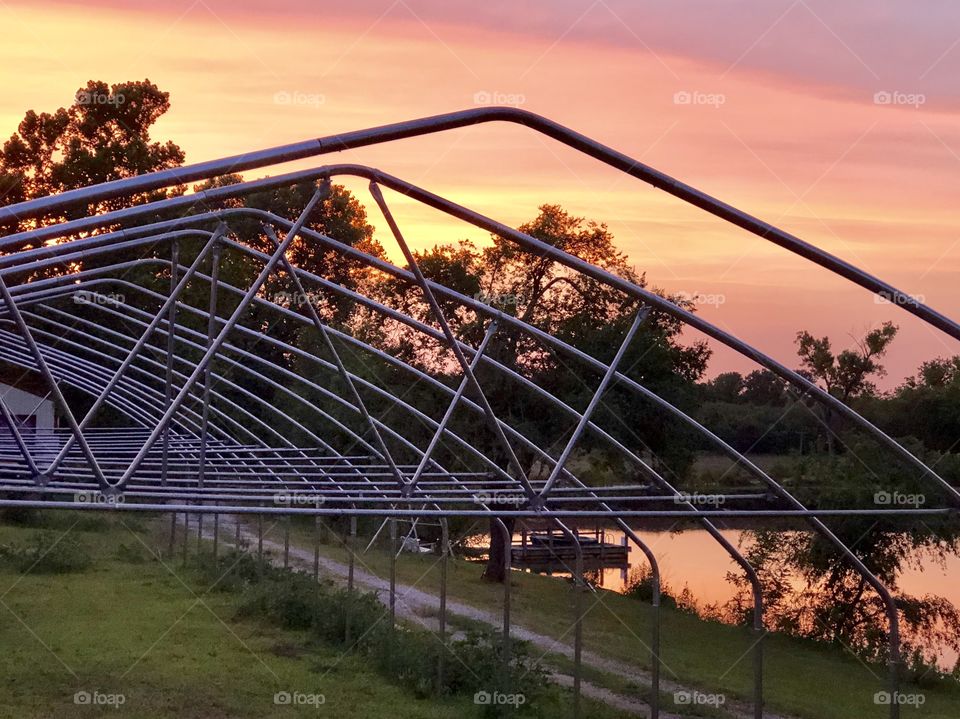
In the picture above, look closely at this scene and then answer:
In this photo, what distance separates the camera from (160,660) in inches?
675

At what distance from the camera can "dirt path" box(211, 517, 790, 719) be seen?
17.6 metres

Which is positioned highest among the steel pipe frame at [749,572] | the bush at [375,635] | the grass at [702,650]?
the steel pipe frame at [749,572]

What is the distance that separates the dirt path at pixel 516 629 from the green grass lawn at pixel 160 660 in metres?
2.70

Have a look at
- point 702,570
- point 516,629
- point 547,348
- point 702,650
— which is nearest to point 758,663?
point 516,629

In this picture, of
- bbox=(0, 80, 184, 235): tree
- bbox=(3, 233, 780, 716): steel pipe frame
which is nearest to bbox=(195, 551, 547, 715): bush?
bbox=(3, 233, 780, 716): steel pipe frame

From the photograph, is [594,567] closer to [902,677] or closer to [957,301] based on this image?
[902,677]

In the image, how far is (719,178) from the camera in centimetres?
2117

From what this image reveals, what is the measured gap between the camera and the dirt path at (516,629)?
17.6 meters

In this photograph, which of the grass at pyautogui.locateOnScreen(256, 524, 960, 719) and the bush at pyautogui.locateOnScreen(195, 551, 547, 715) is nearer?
the bush at pyautogui.locateOnScreen(195, 551, 547, 715)

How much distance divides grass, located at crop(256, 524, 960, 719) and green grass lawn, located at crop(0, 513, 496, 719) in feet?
20.3

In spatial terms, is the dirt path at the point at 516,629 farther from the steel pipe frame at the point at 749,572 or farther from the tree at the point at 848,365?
the tree at the point at 848,365

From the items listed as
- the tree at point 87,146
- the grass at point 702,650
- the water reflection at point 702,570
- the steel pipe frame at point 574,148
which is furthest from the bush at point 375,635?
the tree at point 87,146

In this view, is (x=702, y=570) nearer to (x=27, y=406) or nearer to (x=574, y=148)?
(x=27, y=406)

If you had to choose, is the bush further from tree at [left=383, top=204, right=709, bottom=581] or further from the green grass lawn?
tree at [left=383, top=204, right=709, bottom=581]
